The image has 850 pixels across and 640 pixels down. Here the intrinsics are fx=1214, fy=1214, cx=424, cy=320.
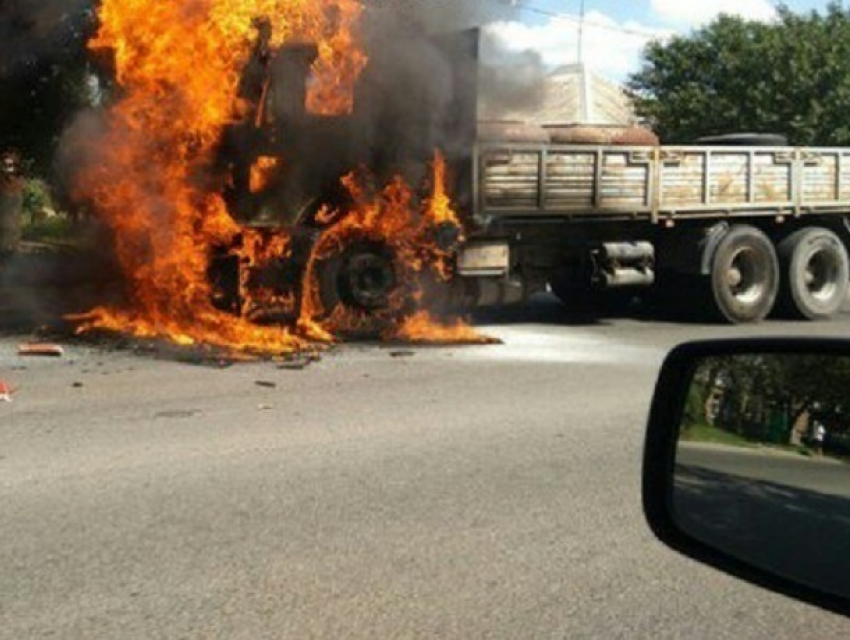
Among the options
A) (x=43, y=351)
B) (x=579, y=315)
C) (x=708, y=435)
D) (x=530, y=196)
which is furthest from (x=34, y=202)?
(x=708, y=435)

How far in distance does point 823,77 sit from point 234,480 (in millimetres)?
27114

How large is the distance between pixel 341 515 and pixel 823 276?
10565mm

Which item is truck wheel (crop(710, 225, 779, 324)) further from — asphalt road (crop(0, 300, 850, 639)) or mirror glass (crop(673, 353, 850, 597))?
mirror glass (crop(673, 353, 850, 597))

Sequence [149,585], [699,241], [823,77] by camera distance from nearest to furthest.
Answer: [149,585], [699,241], [823,77]

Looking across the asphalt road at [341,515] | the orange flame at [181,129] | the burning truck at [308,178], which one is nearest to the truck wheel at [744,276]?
the burning truck at [308,178]

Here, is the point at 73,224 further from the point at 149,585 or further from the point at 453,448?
the point at 149,585

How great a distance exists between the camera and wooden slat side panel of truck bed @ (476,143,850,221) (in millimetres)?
11914

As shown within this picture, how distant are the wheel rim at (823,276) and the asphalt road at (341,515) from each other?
5933 mm

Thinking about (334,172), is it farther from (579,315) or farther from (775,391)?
(775,391)

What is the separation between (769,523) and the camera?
6.89ft

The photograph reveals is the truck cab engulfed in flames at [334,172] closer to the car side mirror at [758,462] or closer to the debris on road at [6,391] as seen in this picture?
the debris on road at [6,391]

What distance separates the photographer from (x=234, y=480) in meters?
5.93

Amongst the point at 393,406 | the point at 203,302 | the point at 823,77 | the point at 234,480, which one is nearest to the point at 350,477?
the point at 234,480

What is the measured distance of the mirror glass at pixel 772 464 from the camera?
6.16 feet
